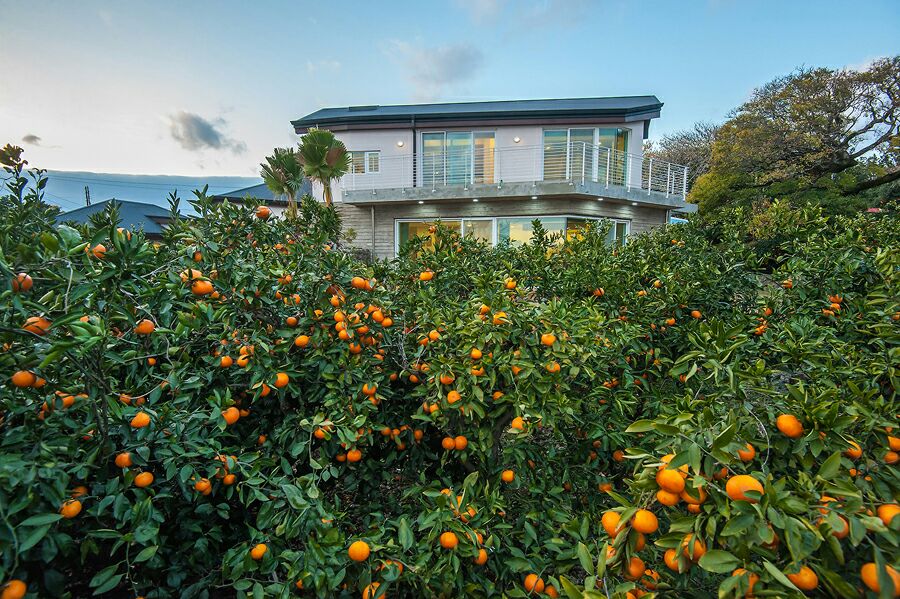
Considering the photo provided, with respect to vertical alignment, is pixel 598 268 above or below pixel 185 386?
above

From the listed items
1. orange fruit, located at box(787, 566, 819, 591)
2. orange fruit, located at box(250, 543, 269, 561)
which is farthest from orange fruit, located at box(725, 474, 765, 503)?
orange fruit, located at box(250, 543, 269, 561)

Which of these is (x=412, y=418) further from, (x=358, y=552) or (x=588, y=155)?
(x=588, y=155)

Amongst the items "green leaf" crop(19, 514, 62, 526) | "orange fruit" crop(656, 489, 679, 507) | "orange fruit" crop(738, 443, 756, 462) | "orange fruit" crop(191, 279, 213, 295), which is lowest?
"green leaf" crop(19, 514, 62, 526)

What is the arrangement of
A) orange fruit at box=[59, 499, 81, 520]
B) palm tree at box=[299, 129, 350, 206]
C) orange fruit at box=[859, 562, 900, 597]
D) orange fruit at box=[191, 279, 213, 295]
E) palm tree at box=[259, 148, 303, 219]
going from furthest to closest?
palm tree at box=[299, 129, 350, 206] → palm tree at box=[259, 148, 303, 219] → orange fruit at box=[191, 279, 213, 295] → orange fruit at box=[59, 499, 81, 520] → orange fruit at box=[859, 562, 900, 597]

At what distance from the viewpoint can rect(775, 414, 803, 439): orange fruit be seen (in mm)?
1099

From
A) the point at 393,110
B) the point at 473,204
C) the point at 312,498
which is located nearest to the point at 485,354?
the point at 312,498

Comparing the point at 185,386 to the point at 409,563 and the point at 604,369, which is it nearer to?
the point at 409,563

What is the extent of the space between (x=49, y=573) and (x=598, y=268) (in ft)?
10.0

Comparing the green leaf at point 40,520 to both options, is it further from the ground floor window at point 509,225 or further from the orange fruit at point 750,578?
the ground floor window at point 509,225

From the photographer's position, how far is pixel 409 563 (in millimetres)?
1438

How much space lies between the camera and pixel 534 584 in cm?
145

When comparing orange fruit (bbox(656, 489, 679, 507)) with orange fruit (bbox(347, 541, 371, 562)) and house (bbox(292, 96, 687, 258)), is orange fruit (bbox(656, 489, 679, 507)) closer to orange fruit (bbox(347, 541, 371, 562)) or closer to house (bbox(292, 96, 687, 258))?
orange fruit (bbox(347, 541, 371, 562))

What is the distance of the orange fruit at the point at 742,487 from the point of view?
873mm

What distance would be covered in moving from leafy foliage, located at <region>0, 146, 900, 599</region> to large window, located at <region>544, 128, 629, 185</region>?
32.1 ft
